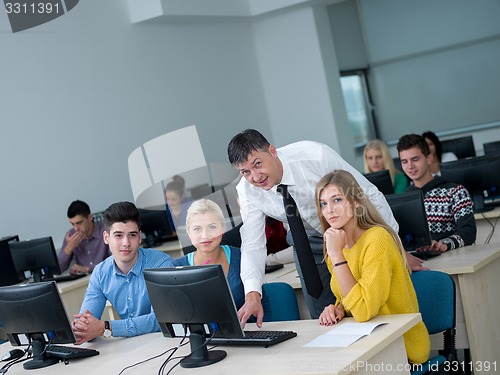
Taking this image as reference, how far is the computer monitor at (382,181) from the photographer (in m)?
5.59

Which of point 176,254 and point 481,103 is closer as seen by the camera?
point 176,254

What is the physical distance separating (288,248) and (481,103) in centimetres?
584

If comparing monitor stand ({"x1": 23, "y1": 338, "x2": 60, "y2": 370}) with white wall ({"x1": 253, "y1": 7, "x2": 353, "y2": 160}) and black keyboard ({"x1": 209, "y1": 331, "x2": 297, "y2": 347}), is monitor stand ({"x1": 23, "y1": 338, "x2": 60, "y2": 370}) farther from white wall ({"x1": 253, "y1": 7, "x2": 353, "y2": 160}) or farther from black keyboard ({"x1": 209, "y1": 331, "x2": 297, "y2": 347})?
white wall ({"x1": 253, "y1": 7, "x2": 353, "y2": 160})

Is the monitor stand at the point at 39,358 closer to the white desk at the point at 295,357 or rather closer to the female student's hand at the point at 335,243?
the white desk at the point at 295,357

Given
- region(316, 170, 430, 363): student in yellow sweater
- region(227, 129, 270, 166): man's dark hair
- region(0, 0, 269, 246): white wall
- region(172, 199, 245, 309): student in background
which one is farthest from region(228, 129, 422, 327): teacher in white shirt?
region(0, 0, 269, 246): white wall

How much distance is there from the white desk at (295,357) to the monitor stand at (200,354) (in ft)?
0.10

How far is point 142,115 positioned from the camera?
8.31m

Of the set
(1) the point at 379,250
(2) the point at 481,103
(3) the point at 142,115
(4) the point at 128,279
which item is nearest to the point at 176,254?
(3) the point at 142,115

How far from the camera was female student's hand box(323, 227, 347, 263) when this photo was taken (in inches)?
119

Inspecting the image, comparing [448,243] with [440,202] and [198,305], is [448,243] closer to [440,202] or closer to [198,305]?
[440,202]

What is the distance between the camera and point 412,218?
14.1ft

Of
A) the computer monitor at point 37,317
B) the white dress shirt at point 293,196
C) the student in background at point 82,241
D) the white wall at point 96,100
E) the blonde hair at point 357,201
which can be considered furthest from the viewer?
the white wall at point 96,100

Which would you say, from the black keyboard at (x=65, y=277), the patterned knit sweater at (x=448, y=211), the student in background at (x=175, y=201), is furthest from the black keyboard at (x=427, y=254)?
the black keyboard at (x=65, y=277)

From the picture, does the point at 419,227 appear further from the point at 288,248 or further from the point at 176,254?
the point at 176,254
